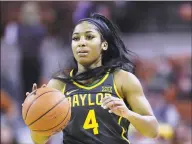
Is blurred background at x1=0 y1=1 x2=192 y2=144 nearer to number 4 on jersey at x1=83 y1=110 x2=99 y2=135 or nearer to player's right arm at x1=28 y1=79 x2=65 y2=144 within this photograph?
player's right arm at x1=28 y1=79 x2=65 y2=144

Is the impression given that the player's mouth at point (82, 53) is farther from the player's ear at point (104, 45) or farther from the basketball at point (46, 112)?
the basketball at point (46, 112)

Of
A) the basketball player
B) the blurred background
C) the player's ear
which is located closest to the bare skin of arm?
the basketball player

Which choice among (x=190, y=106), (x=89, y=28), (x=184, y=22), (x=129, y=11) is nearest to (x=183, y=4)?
(x=184, y=22)

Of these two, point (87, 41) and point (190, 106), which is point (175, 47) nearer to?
point (190, 106)

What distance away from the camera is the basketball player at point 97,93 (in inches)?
164

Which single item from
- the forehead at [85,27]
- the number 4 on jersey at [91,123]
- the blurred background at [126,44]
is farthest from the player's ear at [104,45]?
the blurred background at [126,44]

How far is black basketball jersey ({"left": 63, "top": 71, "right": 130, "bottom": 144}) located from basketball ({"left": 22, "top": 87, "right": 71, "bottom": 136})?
0.25 meters

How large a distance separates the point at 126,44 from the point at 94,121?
628cm

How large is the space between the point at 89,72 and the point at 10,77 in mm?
5698

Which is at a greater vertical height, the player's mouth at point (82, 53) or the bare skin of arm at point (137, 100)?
the player's mouth at point (82, 53)

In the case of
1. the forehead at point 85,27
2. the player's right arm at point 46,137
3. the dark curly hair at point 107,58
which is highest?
the forehead at point 85,27

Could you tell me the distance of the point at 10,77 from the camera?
32.4 ft

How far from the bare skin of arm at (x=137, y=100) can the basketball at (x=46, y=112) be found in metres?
0.51

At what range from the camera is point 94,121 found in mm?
4184
